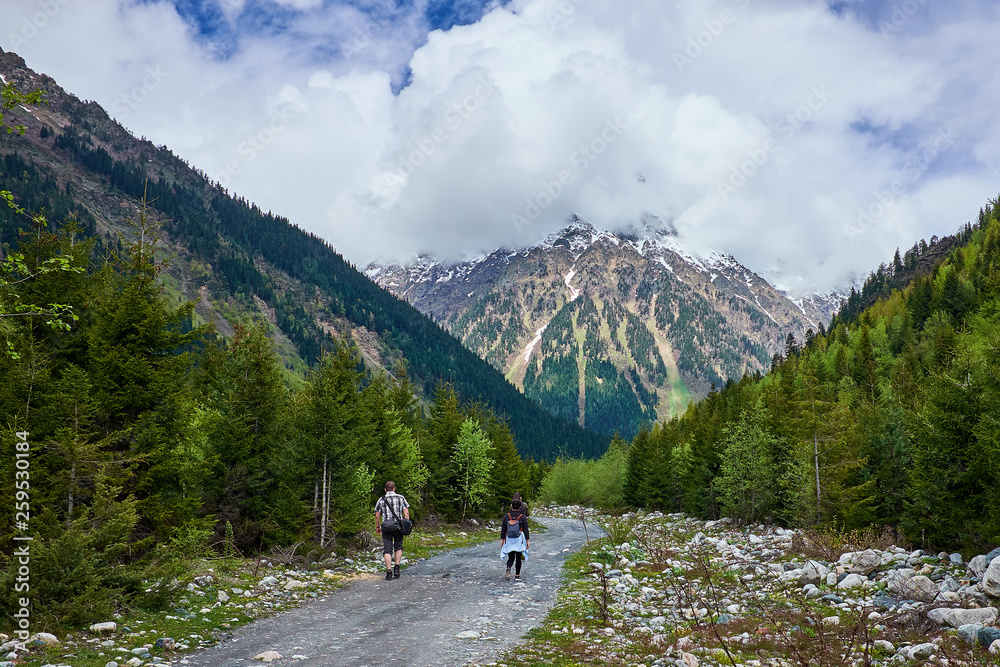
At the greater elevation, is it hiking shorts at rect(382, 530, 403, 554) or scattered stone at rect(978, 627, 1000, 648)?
scattered stone at rect(978, 627, 1000, 648)

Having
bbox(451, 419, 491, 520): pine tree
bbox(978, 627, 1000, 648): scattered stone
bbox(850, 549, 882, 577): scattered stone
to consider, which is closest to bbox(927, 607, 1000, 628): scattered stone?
bbox(978, 627, 1000, 648): scattered stone

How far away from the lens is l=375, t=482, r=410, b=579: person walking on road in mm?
18703

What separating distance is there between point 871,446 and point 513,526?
23.7m

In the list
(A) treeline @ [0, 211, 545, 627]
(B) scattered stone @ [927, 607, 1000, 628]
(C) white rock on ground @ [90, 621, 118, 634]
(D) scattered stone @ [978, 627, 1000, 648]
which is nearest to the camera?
(D) scattered stone @ [978, 627, 1000, 648]

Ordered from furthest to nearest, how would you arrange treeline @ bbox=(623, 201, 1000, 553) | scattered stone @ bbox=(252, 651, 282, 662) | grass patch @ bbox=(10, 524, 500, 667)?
treeline @ bbox=(623, 201, 1000, 553) < scattered stone @ bbox=(252, 651, 282, 662) < grass patch @ bbox=(10, 524, 500, 667)

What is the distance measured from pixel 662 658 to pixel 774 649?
2055 mm

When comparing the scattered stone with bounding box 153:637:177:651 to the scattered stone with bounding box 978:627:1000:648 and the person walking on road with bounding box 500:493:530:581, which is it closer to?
the person walking on road with bounding box 500:493:530:581

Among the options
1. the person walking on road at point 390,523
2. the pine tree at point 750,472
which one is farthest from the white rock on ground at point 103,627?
the pine tree at point 750,472

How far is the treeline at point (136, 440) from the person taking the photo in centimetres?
1100

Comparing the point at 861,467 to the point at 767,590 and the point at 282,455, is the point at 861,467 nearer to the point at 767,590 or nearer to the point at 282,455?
the point at 767,590

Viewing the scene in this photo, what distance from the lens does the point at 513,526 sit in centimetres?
1953
